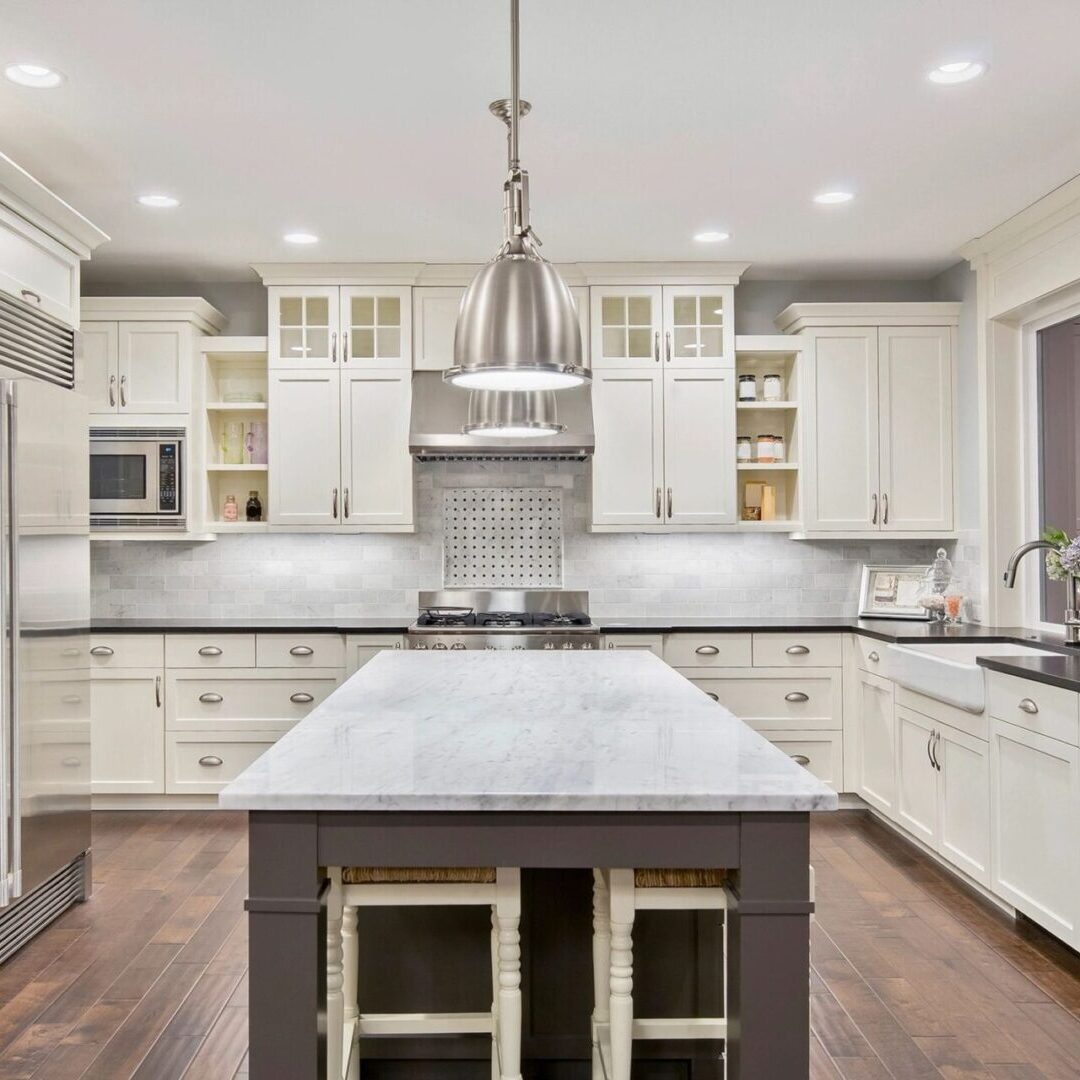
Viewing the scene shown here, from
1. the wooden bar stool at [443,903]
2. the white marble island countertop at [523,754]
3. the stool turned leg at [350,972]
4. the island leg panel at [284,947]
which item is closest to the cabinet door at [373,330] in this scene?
the white marble island countertop at [523,754]

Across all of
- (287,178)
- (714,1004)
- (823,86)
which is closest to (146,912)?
(714,1004)

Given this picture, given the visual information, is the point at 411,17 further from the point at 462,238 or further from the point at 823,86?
the point at 462,238

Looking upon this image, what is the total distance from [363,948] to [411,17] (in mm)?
2331

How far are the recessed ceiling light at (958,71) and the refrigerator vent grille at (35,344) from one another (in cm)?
294

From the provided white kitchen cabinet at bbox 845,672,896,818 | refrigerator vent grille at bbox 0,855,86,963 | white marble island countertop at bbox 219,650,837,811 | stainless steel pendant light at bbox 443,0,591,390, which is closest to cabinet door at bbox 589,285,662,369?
white kitchen cabinet at bbox 845,672,896,818

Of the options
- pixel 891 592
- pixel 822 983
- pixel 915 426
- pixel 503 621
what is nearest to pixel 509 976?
pixel 822 983

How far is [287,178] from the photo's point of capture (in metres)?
3.88

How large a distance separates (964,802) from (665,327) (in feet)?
8.75

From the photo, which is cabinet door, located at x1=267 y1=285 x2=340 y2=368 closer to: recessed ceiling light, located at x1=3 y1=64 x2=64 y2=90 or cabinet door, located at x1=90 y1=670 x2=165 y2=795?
cabinet door, located at x1=90 y1=670 x2=165 y2=795

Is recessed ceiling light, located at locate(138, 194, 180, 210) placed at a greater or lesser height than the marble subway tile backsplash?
greater

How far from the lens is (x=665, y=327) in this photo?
204 inches

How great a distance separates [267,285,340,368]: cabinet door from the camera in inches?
203

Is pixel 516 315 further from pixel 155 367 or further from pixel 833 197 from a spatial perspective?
pixel 155 367

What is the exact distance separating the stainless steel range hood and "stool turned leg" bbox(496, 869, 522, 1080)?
329cm
